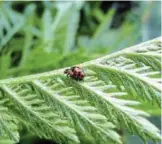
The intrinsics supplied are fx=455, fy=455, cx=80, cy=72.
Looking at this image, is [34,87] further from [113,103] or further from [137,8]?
[137,8]

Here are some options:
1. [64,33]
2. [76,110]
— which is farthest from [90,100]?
[64,33]

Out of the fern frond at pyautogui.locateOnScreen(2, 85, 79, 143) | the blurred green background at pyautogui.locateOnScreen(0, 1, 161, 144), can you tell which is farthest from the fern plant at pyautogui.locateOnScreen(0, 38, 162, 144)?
the blurred green background at pyautogui.locateOnScreen(0, 1, 161, 144)

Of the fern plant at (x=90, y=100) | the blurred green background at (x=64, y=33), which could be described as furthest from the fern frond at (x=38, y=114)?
the blurred green background at (x=64, y=33)

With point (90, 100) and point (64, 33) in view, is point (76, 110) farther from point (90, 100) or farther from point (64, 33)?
point (64, 33)

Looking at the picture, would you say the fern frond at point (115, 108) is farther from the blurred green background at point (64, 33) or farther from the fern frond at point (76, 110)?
the blurred green background at point (64, 33)

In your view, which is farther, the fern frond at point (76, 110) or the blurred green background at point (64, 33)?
the blurred green background at point (64, 33)

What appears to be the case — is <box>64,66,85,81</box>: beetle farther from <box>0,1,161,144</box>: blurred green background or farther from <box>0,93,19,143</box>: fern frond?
<box>0,1,161,144</box>: blurred green background
